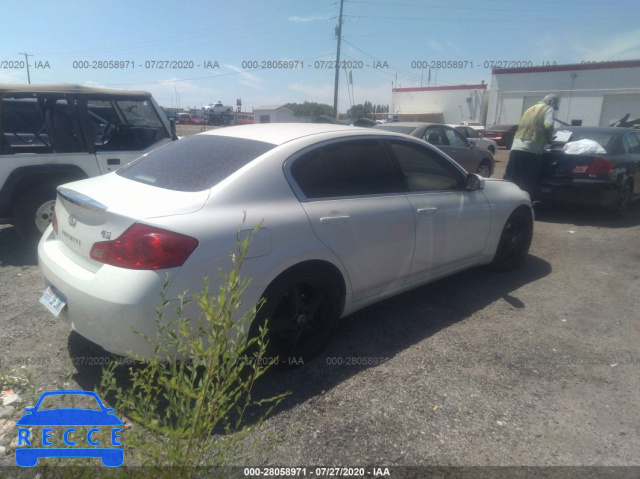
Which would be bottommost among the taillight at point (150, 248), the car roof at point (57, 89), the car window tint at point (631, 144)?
the taillight at point (150, 248)

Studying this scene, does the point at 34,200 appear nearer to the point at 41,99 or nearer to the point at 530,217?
the point at 41,99

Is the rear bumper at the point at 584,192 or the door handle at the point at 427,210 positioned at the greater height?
the door handle at the point at 427,210

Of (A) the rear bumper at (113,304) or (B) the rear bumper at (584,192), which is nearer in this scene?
(A) the rear bumper at (113,304)

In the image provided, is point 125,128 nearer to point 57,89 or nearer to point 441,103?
point 57,89

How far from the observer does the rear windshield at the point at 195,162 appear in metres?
2.91

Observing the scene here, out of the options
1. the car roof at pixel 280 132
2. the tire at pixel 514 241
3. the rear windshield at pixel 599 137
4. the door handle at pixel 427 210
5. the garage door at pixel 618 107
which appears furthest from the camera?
the garage door at pixel 618 107

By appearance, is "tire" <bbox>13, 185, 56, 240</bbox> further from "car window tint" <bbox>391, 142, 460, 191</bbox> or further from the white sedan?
"car window tint" <bbox>391, 142, 460, 191</bbox>

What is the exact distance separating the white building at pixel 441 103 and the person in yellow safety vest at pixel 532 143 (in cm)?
3196

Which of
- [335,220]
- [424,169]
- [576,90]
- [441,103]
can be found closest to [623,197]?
[424,169]

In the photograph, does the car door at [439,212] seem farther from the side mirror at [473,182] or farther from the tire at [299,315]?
the tire at [299,315]

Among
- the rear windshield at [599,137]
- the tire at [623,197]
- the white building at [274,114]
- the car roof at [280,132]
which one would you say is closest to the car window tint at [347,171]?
the car roof at [280,132]

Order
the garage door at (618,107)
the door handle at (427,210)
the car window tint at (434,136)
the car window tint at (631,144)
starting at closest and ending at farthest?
1. the door handle at (427,210)
2. the car window tint at (631,144)
3. the car window tint at (434,136)
4. the garage door at (618,107)

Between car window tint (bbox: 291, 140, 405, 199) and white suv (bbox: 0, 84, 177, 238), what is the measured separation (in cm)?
353

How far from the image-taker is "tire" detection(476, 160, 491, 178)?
457 inches
